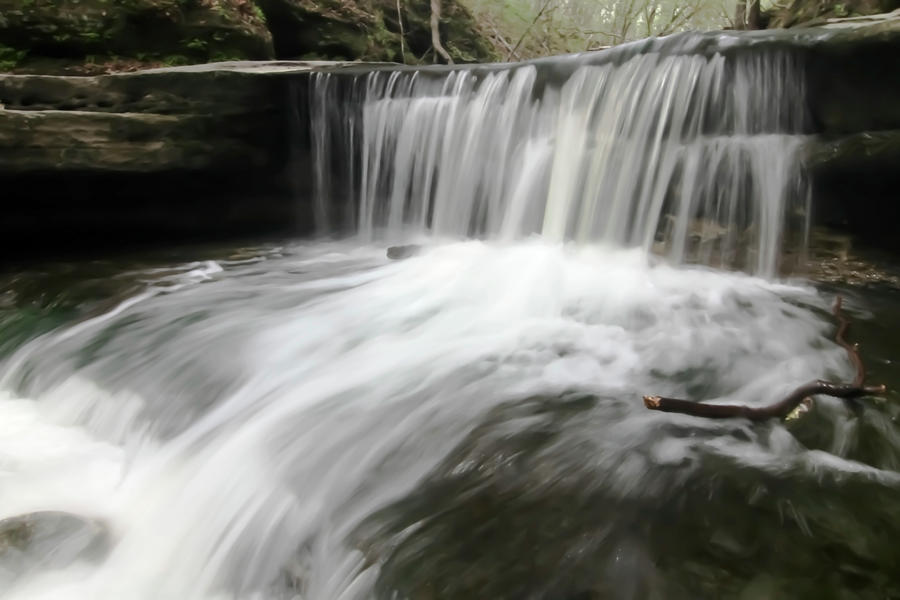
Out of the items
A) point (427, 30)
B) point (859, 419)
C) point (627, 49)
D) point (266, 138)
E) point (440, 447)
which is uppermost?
point (427, 30)

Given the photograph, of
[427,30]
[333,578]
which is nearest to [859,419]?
[333,578]

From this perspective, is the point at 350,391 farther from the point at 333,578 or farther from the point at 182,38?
the point at 182,38

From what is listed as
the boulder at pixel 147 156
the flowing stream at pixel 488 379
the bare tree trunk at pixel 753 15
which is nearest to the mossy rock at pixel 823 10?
the bare tree trunk at pixel 753 15

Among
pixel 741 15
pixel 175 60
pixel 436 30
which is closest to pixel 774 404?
pixel 175 60

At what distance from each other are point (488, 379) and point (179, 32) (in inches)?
241

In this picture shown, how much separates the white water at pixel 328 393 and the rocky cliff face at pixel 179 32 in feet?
10.7

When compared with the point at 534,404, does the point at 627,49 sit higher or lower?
higher

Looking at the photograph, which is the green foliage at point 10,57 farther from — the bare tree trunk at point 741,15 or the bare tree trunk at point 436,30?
the bare tree trunk at point 741,15

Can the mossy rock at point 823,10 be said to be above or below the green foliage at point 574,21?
below

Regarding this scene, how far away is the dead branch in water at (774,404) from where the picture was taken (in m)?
2.60

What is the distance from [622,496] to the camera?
2.17 metres

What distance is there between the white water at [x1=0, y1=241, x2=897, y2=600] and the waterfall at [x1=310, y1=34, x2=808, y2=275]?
432 millimetres

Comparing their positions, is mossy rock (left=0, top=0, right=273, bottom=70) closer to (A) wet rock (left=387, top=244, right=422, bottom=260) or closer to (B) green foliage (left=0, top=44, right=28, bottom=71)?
(B) green foliage (left=0, top=44, right=28, bottom=71)

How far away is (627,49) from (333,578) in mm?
4775
